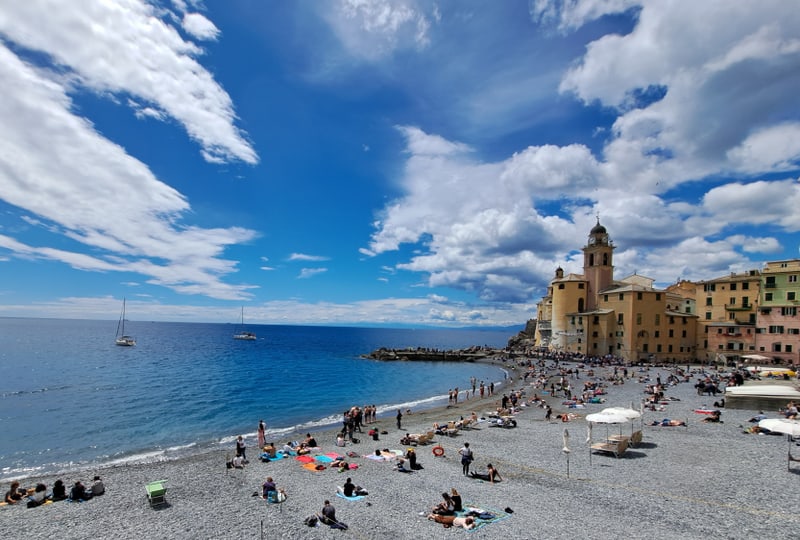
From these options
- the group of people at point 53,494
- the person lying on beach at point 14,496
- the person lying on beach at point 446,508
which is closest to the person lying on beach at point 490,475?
the person lying on beach at point 446,508

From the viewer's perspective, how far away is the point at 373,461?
18.6 m

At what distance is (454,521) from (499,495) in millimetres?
2789

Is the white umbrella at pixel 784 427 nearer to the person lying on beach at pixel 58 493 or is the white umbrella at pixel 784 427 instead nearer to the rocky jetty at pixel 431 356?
the person lying on beach at pixel 58 493

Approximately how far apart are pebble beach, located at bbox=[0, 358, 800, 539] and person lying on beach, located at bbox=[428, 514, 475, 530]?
0.66 feet

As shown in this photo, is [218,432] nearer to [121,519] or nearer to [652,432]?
[121,519]

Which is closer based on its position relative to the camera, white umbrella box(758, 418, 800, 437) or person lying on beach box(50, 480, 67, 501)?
white umbrella box(758, 418, 800, 437)

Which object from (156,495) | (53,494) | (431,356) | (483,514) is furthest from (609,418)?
(431,356)

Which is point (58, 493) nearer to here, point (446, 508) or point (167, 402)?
point (446, 508)

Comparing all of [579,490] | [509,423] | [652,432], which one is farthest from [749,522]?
[509,423]

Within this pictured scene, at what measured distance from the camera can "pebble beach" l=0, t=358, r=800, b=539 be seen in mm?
11281

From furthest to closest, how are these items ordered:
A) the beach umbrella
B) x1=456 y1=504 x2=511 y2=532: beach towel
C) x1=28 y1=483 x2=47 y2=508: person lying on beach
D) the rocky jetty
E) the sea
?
the rocky jetty → the sea → the beach umbrella → x1=28 y1=483 x2=47 y2=508: person lying on beach → x1=456 y1=504 x2=511 y2=532: beach towel

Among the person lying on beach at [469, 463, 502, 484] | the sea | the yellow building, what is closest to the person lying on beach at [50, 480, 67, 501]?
the sea

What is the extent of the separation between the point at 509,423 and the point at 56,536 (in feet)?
70.7

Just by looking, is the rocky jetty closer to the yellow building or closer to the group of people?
the yellow building
